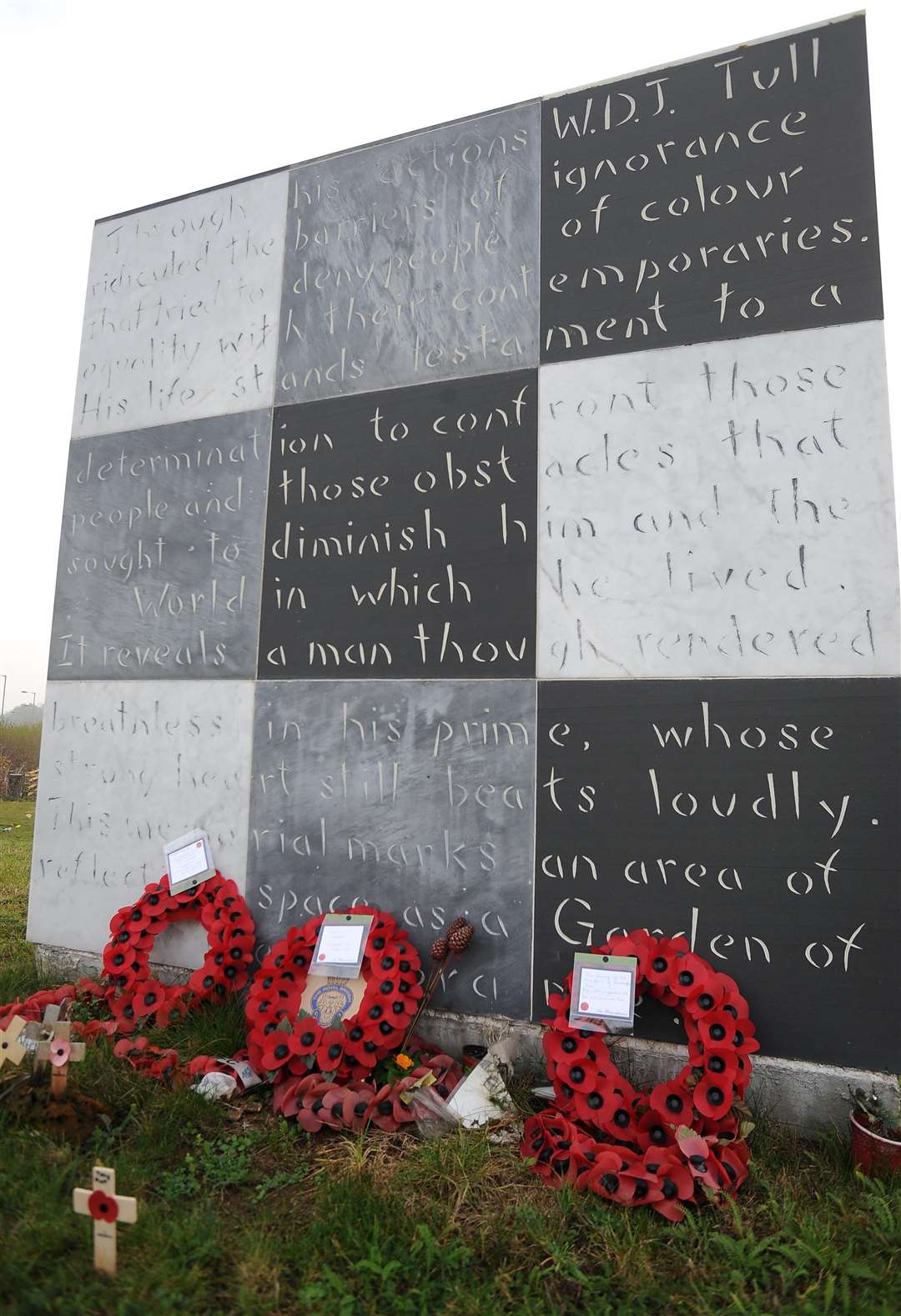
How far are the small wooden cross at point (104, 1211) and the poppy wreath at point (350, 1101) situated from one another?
74cm

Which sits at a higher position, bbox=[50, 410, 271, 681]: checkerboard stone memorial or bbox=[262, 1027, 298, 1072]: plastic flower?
bbox=[50, 410, 271, 681]: checkerboard stone memorial

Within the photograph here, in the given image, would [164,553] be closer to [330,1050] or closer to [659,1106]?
[330,1050]

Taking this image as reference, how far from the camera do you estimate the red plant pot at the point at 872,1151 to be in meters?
2.09

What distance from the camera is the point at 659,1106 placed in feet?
7.20

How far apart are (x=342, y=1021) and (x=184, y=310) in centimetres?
294

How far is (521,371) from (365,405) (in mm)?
632

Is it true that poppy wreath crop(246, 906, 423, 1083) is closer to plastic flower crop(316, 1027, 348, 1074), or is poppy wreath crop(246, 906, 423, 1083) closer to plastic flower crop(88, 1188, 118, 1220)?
plastic flower crop(316, 1027, 348, 1074)

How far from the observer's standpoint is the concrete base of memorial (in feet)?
7.66

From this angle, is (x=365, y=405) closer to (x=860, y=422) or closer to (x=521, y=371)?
(x=521, y=371)

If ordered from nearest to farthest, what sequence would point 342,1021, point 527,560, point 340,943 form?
point 342,1021
point 340,943
point 527,560

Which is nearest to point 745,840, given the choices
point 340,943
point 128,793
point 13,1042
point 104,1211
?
point 340,943

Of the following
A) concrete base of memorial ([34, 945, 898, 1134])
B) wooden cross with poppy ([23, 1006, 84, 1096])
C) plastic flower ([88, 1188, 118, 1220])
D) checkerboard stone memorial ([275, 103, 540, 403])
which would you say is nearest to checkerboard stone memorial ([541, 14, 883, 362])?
checkerboard stone memorial ([275, 103, 540, 403])

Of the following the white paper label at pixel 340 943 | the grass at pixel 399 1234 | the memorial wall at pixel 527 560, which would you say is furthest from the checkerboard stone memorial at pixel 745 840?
the white paper label at pixel 340 943

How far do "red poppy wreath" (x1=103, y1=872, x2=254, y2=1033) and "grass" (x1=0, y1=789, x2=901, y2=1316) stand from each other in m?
0.63
